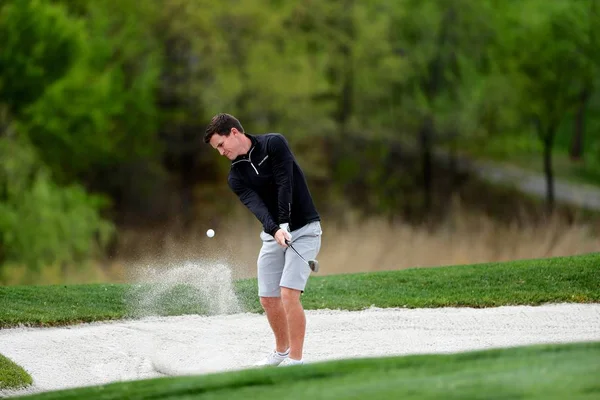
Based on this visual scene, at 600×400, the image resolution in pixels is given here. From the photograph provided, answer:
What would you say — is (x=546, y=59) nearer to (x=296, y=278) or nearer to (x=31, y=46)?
(x=31, y=46)

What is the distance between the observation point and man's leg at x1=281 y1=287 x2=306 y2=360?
24.4ft

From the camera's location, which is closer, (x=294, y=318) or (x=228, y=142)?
(x=228, y=142)

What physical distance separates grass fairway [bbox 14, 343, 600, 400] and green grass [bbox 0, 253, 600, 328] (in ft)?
12.9

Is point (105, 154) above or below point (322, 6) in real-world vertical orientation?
below

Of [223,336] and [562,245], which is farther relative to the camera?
[562,245]

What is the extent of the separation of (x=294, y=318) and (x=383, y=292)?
4.25 m

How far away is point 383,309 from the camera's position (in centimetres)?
1067

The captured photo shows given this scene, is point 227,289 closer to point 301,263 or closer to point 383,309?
point 383,309

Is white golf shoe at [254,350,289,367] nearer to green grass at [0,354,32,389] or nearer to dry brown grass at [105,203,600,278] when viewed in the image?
green grass at [0,354,32,389]

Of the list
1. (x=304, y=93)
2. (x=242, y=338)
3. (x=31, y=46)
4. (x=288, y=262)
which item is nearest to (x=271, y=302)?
(x=288, y=262)

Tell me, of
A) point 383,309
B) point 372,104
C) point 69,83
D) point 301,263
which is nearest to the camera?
point 301,263

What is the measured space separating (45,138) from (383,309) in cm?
2371

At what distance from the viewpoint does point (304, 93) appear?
33469mm

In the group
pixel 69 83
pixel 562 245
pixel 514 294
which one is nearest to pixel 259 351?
pixel 514 294
